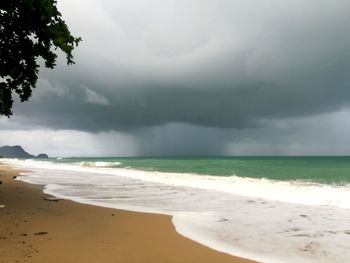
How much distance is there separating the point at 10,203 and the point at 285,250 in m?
11.6

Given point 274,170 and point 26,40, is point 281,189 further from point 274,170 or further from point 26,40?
point 274,170

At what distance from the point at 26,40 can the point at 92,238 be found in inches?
375

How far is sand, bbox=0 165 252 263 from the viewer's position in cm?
757

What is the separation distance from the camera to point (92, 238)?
30.1 ft

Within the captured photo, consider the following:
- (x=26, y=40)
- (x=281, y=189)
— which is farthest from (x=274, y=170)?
(x=26, y=40)

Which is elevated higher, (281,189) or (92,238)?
(92,238)

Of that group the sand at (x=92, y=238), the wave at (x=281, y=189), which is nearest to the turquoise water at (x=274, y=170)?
the wave at (x=281, y=189)

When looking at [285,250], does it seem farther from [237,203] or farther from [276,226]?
[237,203]

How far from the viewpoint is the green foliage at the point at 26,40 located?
13.7 meters

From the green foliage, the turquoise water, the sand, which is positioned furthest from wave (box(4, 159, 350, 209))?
the green foliage

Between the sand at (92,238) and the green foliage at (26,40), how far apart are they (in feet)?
18.5

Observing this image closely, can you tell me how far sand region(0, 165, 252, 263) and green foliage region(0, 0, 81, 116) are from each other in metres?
5.63

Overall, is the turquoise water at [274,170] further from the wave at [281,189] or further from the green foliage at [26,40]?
the green foliage at [26,40]

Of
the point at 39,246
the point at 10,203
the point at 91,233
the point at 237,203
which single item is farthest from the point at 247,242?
the point at 10,203
